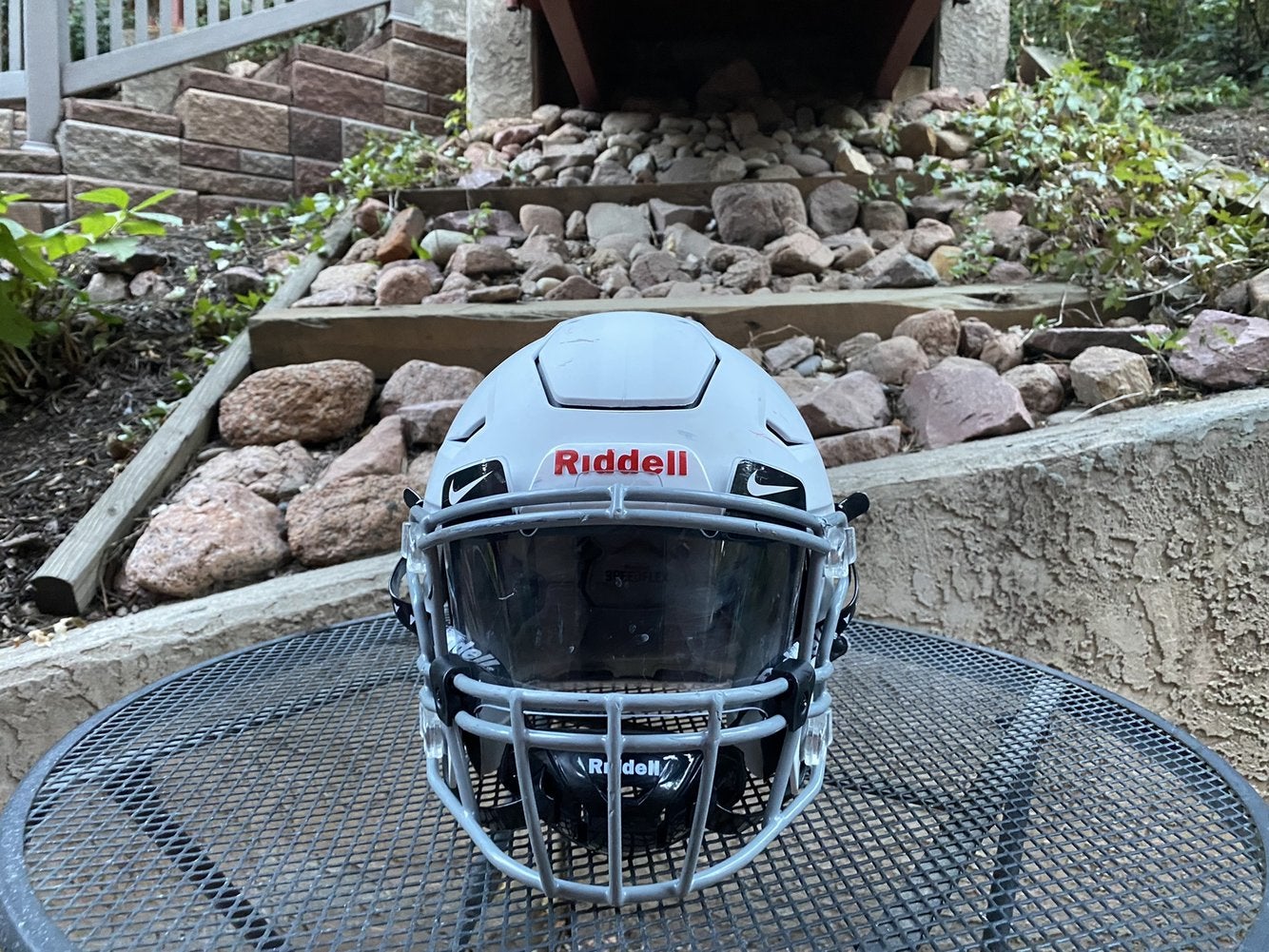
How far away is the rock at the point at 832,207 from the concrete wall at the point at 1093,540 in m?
1.54

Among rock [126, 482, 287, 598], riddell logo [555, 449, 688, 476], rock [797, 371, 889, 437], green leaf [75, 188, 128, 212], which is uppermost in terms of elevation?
green leaf [75, 188, 128, 212]

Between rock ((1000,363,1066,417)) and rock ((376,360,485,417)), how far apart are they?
1.33 metres

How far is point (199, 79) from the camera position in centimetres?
408

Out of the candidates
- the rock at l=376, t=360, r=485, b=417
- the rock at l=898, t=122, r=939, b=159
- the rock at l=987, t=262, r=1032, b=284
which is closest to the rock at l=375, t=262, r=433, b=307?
the rock at l=376, t=360, r=485, b=417

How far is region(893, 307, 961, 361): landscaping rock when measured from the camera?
7.39 feet

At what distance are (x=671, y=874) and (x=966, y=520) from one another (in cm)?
113

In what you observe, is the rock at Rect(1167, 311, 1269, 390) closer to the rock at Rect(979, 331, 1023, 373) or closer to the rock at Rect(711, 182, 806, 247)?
the rock at Rect(979, 331, 1023, 373)

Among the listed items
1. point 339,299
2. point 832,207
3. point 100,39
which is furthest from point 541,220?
point 100,39

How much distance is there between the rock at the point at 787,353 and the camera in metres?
2.27

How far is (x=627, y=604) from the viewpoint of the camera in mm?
925

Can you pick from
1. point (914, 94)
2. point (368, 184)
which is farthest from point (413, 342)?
point (914, 94)

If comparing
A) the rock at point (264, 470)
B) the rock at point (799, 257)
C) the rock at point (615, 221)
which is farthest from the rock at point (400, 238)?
the rock at point (799, 257)

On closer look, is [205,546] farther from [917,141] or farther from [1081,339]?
[917,141]

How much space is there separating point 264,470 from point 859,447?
4.53 feet
